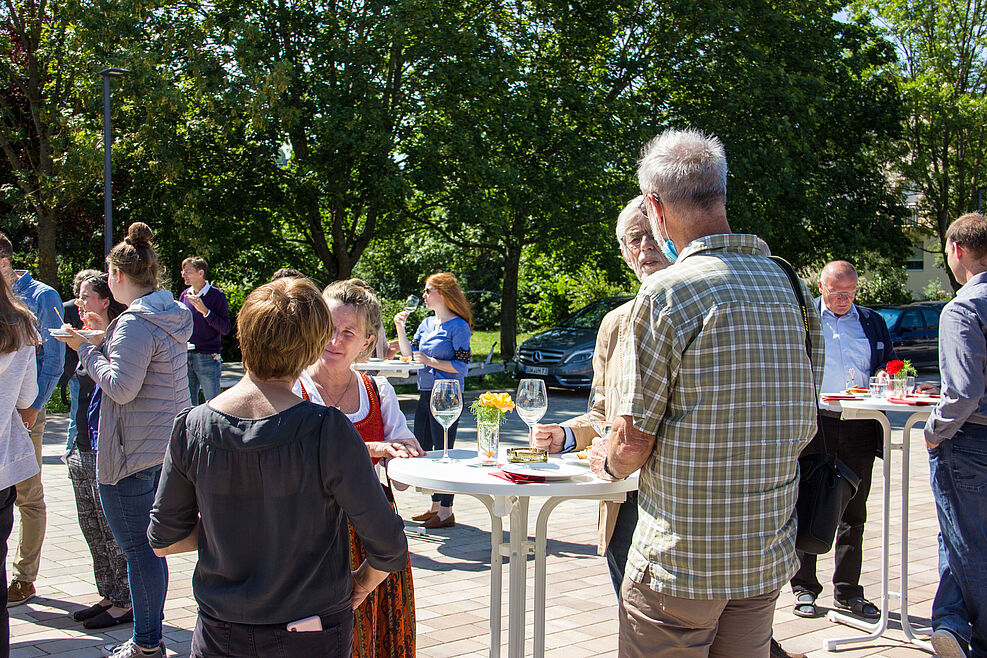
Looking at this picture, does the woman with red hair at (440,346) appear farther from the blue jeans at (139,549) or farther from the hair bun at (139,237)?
the blue jeans at (139,549)

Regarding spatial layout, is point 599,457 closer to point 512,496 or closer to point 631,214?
point 512,496

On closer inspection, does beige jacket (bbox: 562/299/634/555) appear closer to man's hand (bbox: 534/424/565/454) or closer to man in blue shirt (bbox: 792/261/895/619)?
man's hand (bbox: 534/424/565/454)

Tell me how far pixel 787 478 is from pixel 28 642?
155 inches

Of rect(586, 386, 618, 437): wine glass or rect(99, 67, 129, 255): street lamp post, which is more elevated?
rect(99, 67, 129, 255): street lamp post

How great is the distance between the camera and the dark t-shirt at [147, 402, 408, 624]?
7.47ft

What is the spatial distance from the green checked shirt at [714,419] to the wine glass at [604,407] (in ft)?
2.62

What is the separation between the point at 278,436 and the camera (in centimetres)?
226

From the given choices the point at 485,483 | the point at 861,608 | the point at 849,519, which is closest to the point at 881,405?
the point at 849,519

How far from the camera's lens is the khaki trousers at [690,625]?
2398 mm

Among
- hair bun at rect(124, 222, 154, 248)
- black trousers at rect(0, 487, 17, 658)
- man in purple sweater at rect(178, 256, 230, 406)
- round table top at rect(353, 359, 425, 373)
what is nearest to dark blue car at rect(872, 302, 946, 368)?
round table top at rect(353, 359, 425, 373)

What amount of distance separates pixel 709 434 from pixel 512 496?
104cm

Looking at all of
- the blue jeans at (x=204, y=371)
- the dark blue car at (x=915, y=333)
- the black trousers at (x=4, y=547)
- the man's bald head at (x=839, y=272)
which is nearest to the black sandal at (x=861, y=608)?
the man's bald head at (x=839, y=272)

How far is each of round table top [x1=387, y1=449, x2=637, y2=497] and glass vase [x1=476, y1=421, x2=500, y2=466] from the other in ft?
0.25

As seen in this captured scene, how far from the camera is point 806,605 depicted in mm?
5059
